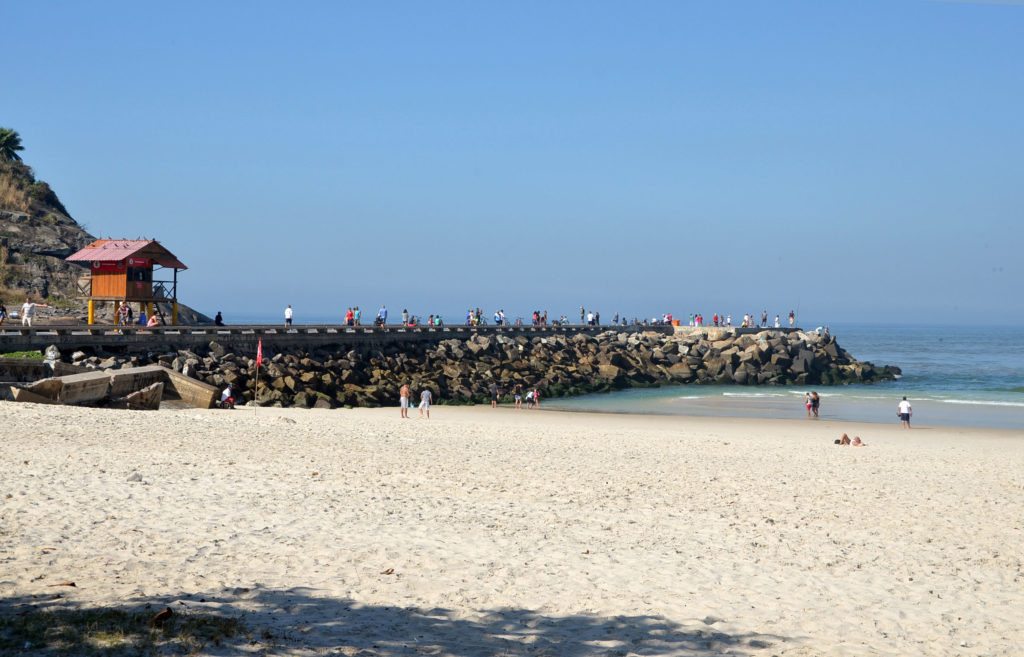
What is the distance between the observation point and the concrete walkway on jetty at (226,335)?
32094 mm

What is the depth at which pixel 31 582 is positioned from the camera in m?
7.90

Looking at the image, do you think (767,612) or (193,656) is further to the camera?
(767,612)

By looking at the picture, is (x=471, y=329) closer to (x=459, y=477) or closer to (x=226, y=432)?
(x=226, y=432)

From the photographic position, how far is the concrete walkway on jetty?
32094mm

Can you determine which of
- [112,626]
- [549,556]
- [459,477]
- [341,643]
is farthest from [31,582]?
[459,477]

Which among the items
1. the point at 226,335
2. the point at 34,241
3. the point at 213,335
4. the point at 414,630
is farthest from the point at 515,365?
the point at 414,630

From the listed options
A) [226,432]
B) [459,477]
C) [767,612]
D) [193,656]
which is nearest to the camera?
[193,656]

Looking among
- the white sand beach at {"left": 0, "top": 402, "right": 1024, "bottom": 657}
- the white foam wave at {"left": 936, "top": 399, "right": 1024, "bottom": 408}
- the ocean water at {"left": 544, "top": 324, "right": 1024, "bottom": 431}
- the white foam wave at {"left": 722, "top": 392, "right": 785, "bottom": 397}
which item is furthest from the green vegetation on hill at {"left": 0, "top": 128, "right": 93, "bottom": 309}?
the white foam wave at {"left": 936, "top": 399, "right": 1024, "bottom": 408}

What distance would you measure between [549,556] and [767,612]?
2.66 m

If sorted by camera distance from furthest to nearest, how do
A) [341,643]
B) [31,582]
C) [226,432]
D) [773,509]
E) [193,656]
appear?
[226,432], [773,509], [31,582], [341,643], [193,656]

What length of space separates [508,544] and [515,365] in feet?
127

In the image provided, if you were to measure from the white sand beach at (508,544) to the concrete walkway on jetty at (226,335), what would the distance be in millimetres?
14111

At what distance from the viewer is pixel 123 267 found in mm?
42031

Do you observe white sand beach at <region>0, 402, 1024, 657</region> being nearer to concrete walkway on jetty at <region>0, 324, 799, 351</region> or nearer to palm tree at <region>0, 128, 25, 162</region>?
concrete walkway on jetty at <region>0, 324, 799, 351</region>
